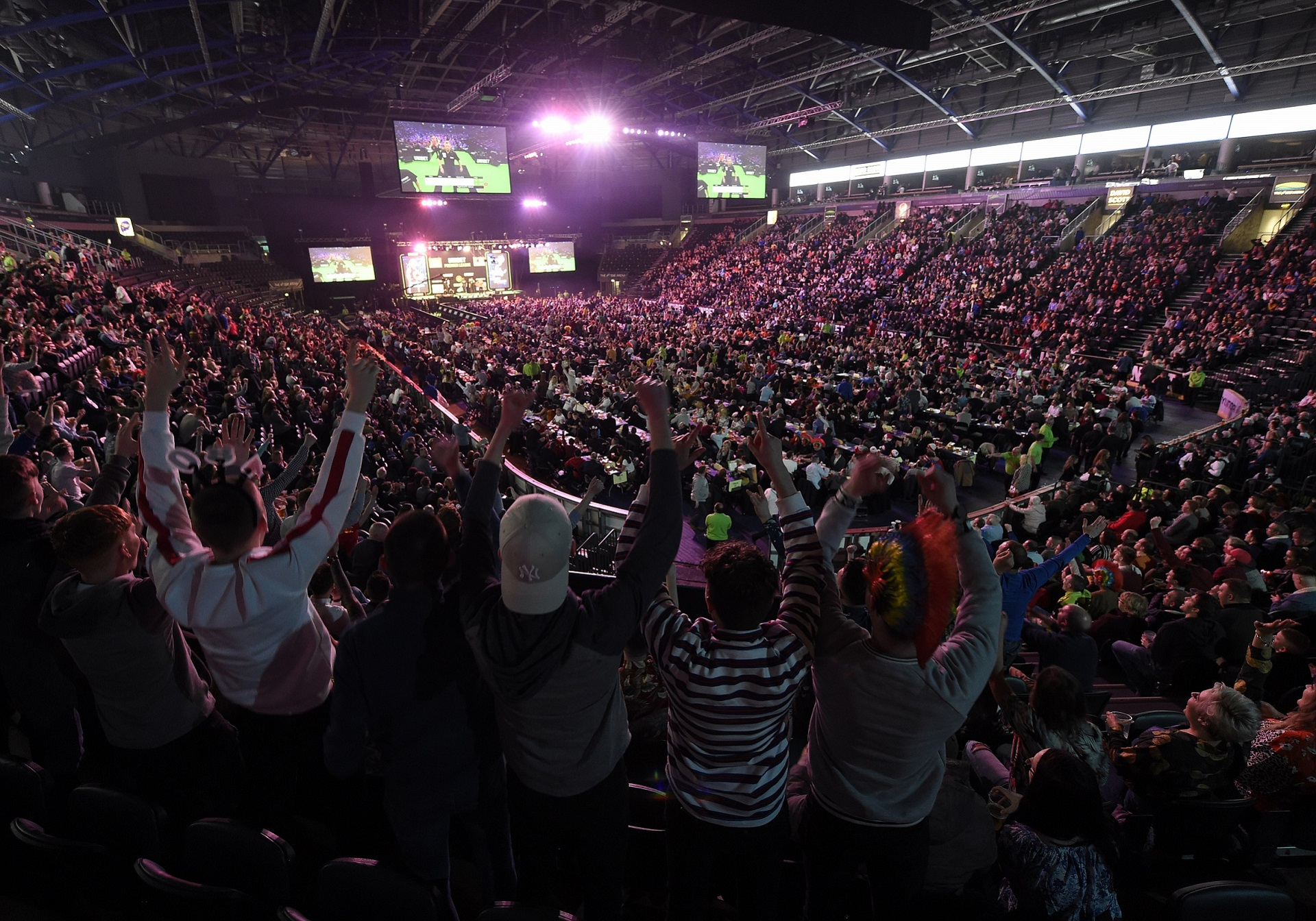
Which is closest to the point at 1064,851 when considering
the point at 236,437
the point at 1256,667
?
the point at 1256,667

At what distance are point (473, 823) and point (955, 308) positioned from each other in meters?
22.0

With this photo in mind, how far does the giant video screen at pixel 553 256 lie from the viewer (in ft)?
122

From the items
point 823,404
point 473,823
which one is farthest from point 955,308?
point 473,823

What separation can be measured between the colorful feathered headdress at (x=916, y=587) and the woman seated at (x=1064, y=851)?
18.1 inches

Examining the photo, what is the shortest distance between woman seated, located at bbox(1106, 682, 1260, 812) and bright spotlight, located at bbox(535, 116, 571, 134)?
1100 inches

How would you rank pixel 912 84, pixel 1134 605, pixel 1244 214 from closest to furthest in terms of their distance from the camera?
pixel 1134 605 < pixel 1244 214 < pixel 912 84

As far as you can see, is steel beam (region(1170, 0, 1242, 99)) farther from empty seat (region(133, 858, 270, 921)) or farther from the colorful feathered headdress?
empty seat (region(133, 858, 270, 921))

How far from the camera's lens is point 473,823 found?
1.79 m

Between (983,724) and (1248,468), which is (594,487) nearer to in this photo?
(983,724)

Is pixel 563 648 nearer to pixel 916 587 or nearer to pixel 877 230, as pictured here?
pixel 916 587

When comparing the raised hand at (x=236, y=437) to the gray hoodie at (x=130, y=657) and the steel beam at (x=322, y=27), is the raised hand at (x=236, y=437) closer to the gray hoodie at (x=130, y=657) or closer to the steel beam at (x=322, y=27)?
the gray hoodie at (x=130, y=657)

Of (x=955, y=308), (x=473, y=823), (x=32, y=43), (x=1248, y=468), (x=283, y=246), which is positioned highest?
(x=32, y=43)

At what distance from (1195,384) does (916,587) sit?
52.0ft

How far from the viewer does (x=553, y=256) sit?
123 feet
